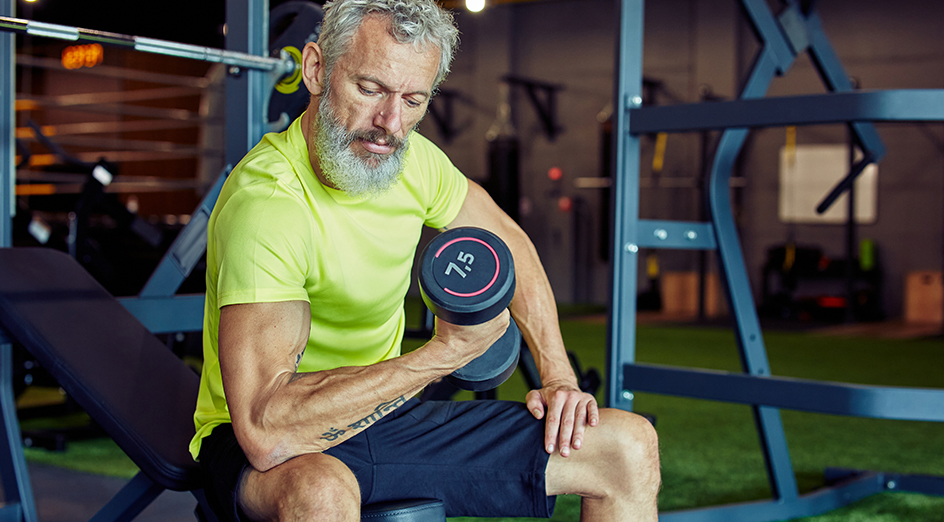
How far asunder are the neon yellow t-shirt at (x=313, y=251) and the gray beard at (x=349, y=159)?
1.2 inches

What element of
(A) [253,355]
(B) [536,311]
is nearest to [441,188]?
(B) [536,311]

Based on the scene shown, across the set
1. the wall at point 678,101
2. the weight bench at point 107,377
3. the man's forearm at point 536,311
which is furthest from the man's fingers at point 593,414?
the wall at point 678,101

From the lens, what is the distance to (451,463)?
1.22 m

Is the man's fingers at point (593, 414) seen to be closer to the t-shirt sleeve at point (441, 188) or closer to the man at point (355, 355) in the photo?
the man at point (355, 355)

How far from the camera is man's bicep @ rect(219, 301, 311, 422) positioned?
103 cm

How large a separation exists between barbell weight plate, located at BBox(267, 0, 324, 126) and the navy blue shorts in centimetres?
73

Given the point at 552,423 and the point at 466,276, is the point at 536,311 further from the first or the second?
A: the point at 466,276

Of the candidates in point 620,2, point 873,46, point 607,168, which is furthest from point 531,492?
point 873,46

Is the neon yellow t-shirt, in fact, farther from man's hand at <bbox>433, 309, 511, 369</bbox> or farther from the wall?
the wall

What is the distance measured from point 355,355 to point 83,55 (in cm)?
903

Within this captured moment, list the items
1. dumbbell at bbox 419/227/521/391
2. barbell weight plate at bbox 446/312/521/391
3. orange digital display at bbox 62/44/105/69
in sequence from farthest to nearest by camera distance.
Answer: orange digital display at bbox 62/44/105/69 < barbell weight plate at bbox 446/312/521/391 < dumbbell at bbox 419/227/521/391

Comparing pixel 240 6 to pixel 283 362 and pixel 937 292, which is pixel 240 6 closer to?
pixel 283 362

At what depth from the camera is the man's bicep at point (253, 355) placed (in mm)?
1028

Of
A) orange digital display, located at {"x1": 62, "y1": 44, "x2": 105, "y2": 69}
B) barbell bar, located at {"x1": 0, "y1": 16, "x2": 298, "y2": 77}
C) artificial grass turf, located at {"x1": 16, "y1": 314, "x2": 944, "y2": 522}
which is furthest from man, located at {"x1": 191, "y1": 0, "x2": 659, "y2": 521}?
orange digital display, located at {"x1": 62, "y1": 44, "x2": 105, "y2": 69}
